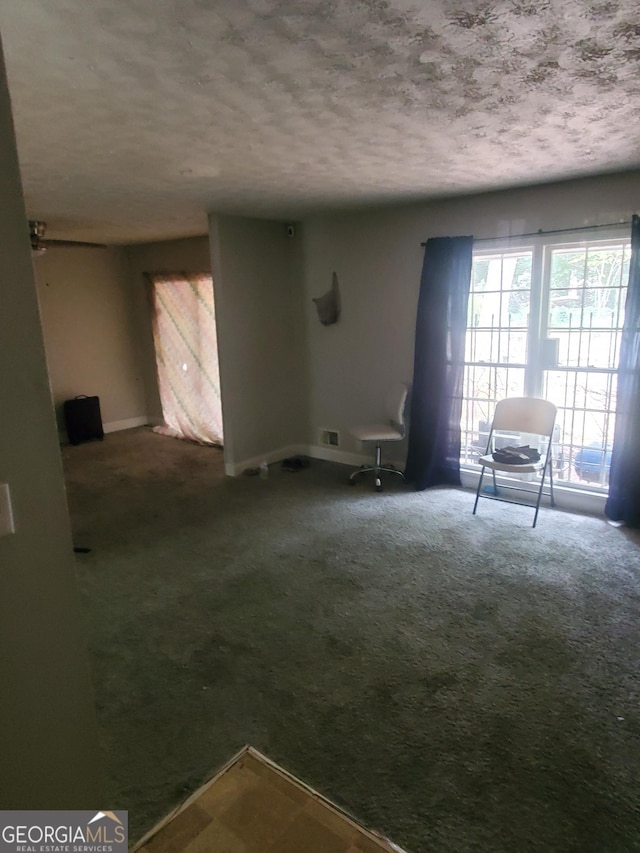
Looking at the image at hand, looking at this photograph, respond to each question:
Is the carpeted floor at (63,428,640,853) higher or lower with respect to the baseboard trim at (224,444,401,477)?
lower

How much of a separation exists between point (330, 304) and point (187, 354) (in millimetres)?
2061

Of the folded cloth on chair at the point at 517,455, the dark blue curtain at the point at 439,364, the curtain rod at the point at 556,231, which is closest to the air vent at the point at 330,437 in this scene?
the dark blue curtain at the point at 439,364

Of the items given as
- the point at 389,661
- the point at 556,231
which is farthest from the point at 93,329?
the point at 389,661

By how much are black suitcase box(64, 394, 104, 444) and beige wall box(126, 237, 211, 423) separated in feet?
2.51

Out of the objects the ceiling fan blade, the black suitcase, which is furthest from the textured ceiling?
the black suitcase

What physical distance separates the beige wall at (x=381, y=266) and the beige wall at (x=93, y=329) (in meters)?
2.85

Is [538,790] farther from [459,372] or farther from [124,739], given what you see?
[459,372]

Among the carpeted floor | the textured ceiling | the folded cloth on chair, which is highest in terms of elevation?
the textured ceiling

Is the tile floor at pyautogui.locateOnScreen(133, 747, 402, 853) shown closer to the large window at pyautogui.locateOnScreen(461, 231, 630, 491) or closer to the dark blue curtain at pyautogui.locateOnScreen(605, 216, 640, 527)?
the dark blue curtain at pyautogui.locateOnScreen(605, 216, 640, 527)

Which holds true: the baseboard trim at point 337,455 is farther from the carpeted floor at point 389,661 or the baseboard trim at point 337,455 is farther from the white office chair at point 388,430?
the carpeted floor at point 389,661

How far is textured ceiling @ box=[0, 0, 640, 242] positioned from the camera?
149 cm

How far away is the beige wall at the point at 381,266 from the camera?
12.0ft

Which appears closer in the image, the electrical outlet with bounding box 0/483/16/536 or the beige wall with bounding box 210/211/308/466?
the electrical outlet with bounding box 0/483/16/536

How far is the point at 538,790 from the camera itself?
170 centimetres
